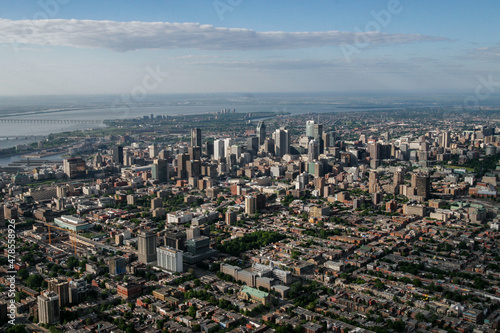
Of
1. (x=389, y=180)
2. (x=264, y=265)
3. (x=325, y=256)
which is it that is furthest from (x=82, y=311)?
(x=389, y=180)

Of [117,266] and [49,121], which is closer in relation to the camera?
[117,266]

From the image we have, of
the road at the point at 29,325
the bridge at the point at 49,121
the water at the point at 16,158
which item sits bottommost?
the road at the point at 29,325

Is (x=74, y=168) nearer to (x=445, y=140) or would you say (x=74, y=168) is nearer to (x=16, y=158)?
(x=16, y=158)

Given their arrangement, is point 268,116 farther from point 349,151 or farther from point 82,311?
point 82,311

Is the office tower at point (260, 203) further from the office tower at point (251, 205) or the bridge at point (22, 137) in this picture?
the bridge at point (22, 137)

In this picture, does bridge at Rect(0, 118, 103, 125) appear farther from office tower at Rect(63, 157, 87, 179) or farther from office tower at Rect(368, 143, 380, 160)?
office tower at Rect(368, 143, 380, 160)

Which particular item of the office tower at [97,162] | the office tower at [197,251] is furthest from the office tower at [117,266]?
the office tower at [97,162]

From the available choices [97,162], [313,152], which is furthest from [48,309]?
[313,152]
